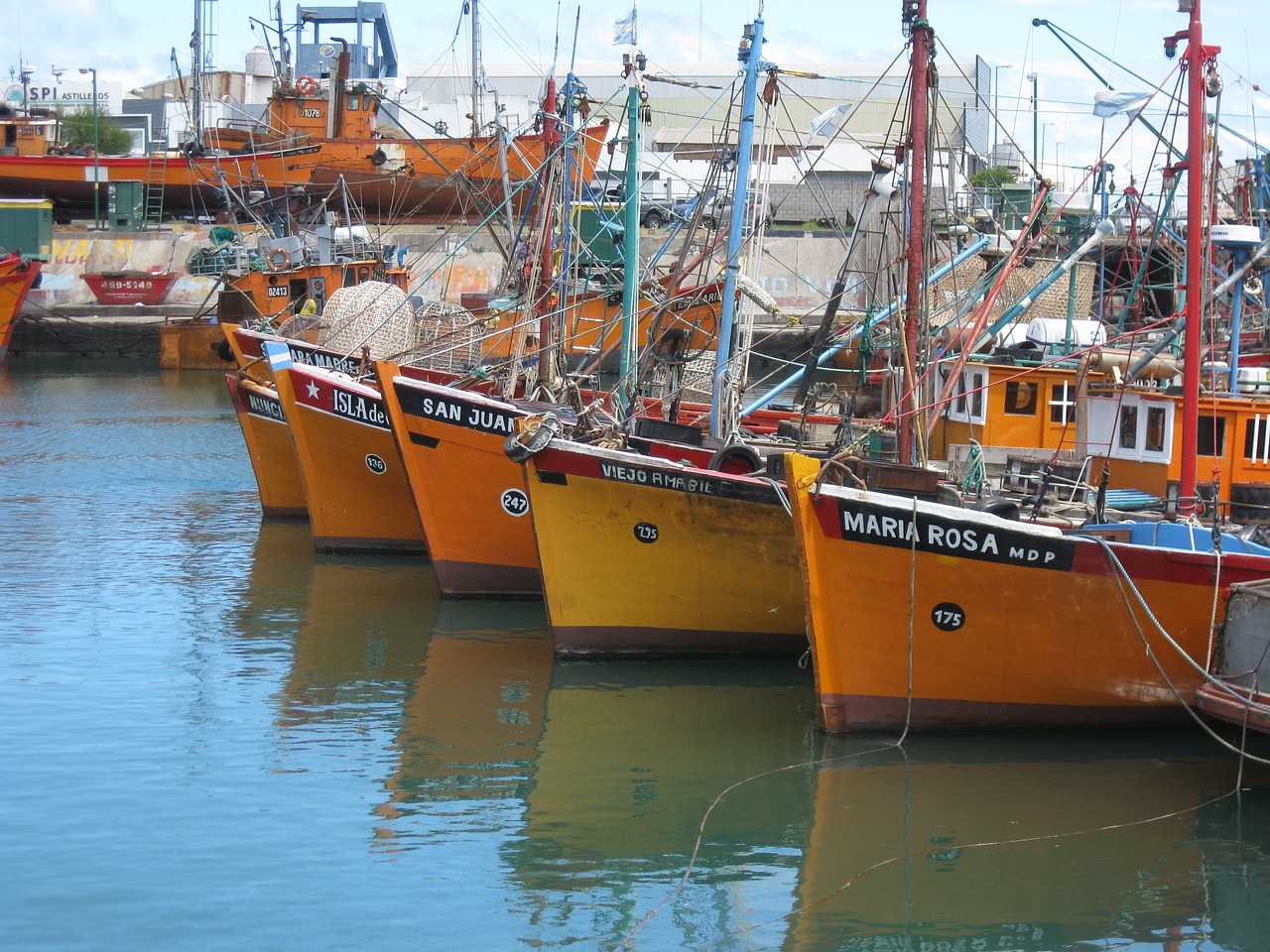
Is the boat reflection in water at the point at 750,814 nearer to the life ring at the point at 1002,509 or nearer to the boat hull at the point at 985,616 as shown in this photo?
the boat hull at the point at 985,616

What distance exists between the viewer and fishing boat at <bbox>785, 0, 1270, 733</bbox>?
10.8 m

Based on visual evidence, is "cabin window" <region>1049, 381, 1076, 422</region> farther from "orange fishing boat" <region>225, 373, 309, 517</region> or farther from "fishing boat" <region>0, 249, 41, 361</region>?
"fishing boat" <region>0, 249, 41, 361</region>

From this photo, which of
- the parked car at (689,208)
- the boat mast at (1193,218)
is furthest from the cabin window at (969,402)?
the boat mast at (1193,218)

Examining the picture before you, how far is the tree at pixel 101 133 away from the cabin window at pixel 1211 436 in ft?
224

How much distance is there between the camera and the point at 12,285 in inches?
1799

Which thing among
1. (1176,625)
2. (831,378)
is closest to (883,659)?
(1176,625)

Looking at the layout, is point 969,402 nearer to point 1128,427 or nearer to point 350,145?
point 1128,427

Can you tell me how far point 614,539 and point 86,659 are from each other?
5306 millimetres

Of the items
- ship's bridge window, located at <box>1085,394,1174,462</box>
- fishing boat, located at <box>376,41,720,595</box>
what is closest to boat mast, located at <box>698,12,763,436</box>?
fishing boat, located at <box>376,41,720,595</box>

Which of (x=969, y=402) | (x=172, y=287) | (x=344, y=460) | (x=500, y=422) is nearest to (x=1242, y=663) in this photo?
(x=969, y=402)

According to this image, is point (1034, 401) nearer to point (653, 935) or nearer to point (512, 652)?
point (512, 652)

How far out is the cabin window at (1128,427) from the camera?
14.5 m

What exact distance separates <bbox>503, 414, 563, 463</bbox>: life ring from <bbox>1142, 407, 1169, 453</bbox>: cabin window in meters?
5.85

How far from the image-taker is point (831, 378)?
28.5 metres
